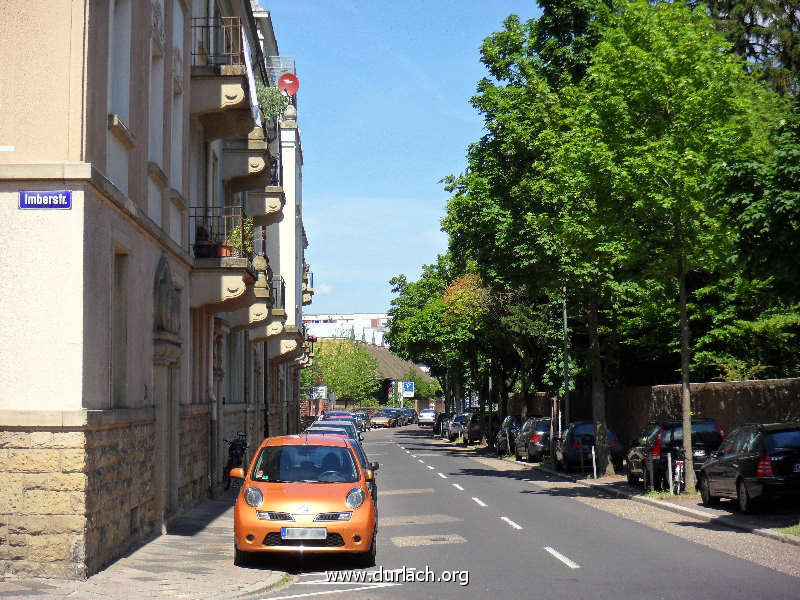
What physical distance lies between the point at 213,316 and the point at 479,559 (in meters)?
10.1

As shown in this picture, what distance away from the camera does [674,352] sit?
3653 cm

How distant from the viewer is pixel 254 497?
41.4 ft

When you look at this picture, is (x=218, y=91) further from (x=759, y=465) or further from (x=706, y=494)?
(x=706, y=494)

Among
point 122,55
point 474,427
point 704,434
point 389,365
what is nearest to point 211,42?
point 122,55

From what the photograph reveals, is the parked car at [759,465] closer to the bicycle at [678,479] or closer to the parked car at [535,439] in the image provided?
the bicycle at [678,479]

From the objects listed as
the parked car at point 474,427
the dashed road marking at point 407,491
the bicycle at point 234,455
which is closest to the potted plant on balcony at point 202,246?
the bicycle at point 234,455

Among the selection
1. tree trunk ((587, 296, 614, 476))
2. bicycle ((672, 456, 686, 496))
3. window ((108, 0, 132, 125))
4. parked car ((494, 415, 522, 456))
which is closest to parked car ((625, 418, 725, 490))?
bicycle ((672, 456, 686, 496))

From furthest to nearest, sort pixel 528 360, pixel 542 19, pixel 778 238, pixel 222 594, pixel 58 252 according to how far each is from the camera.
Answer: pixel 528 360, pixel 542 19, pixel 778 238, pixel 58 252, pixel 222 594

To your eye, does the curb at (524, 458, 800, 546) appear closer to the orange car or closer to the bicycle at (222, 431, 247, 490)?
the orange car

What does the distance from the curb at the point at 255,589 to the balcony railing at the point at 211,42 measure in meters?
10.1

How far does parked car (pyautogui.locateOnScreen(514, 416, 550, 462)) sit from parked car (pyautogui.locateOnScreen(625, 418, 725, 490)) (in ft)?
44.7

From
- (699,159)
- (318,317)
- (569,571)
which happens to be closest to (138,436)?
(569,571)

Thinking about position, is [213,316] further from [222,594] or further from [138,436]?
[222,594]

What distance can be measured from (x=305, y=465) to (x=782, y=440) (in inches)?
350
